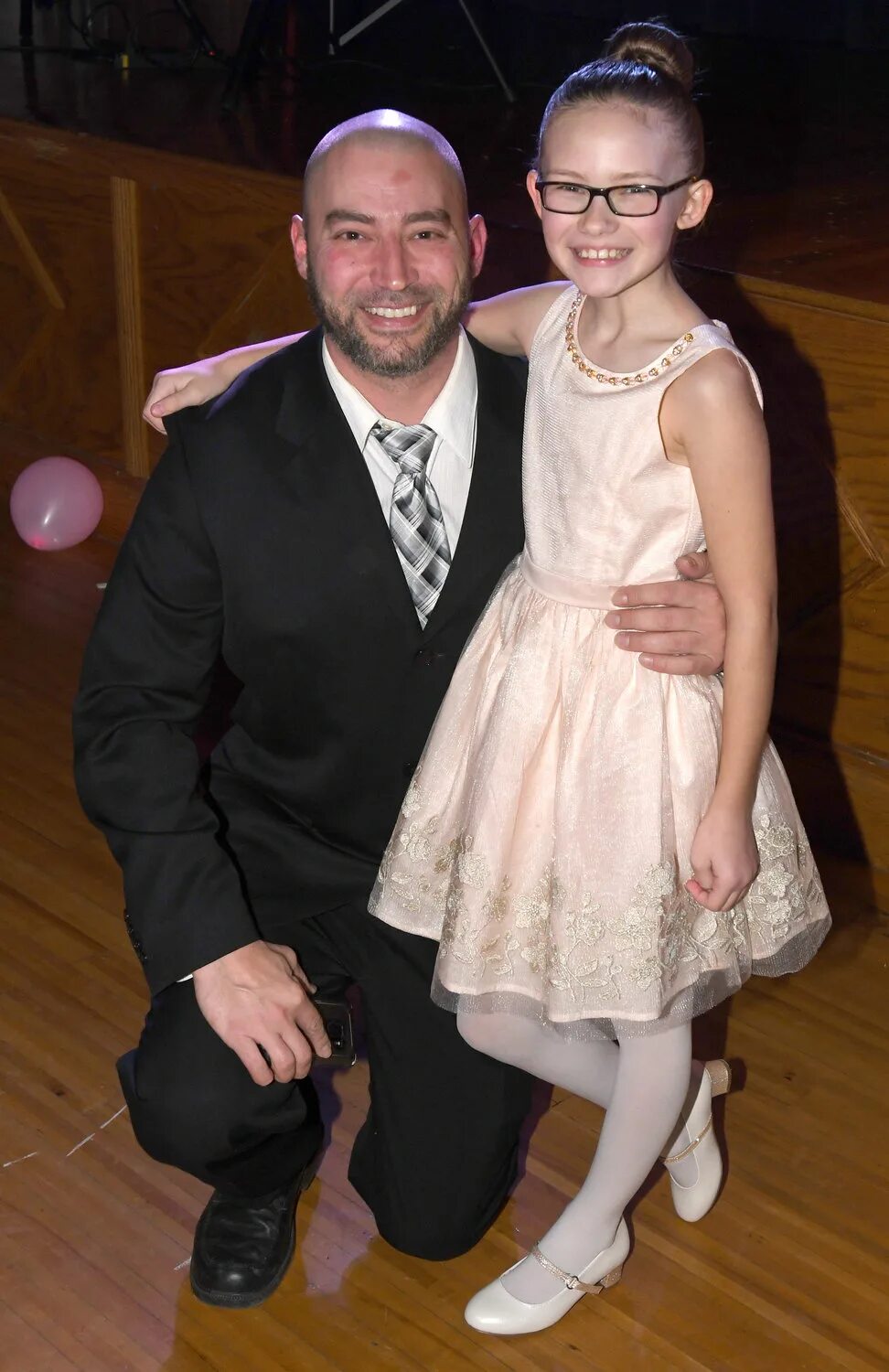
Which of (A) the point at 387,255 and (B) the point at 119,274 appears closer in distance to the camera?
(A) the point at 387,255

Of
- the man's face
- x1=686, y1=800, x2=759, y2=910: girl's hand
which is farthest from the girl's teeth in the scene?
x1=686, y1=800, x2=759, y2=910: girl's hand

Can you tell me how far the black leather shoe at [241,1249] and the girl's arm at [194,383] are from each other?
1.01m

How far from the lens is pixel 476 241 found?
206 centimetres

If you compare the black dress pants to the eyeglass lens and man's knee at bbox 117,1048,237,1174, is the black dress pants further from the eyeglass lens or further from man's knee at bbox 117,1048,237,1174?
the eyeglass lens

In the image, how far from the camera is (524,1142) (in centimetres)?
224

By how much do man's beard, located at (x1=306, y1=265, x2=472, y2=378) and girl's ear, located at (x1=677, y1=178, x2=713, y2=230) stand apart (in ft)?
1.13

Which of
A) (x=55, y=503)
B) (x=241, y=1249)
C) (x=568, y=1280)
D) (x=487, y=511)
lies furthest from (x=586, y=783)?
(x=55, y=503)

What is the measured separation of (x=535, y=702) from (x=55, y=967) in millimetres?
1133

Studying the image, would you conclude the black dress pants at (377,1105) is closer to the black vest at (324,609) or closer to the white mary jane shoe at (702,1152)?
the black vest at (324,609)

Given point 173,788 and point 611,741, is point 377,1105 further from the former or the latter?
point 611,741

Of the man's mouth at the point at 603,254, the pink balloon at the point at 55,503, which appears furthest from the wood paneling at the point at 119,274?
the man's mouth at the point at 603,254

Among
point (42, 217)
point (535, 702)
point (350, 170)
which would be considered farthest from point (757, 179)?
point (535, 702)

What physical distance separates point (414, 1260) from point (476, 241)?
4.41ft

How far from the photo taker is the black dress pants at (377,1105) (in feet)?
6.29
